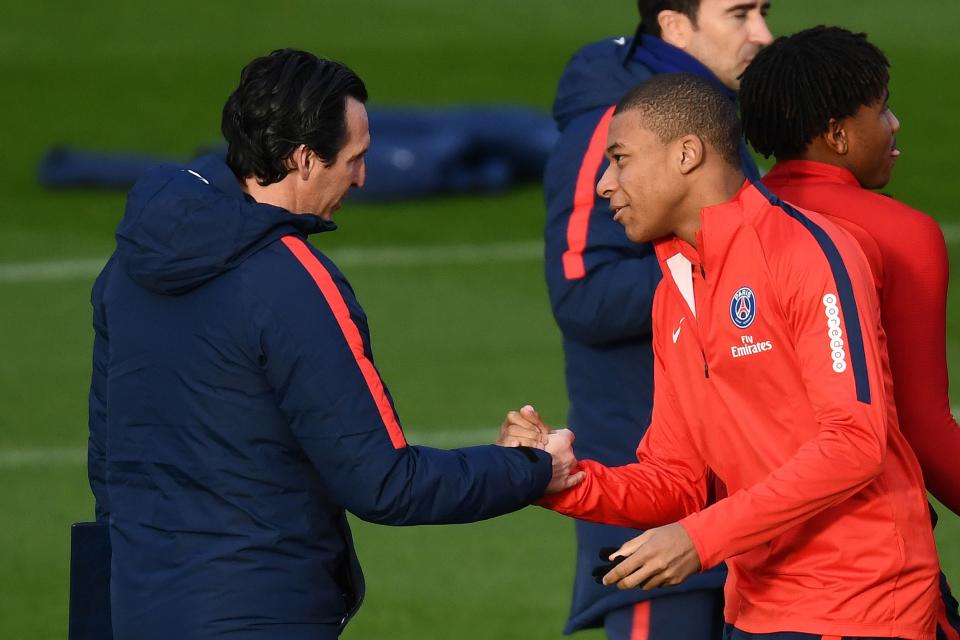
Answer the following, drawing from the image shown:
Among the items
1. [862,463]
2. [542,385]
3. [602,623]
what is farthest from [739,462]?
[542,385]

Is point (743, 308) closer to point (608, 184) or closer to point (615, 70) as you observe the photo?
point (608, 184)

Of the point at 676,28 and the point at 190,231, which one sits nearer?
the point at 190,231

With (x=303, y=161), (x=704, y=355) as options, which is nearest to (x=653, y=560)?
(x=704, y=355)

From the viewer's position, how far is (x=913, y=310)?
3.85m

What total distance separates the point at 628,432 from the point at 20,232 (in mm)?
10534

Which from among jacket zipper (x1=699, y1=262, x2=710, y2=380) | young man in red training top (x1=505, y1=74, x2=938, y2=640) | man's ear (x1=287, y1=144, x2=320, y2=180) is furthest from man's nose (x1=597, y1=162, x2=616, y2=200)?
man's ear (x1=287, y1=144, x2=320, y2=180)

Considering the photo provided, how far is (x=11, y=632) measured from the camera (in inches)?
278

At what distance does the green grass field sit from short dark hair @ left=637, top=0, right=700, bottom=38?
2.72 m

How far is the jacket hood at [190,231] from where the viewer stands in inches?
141

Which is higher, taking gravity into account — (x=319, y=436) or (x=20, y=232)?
(x=319, y=436)

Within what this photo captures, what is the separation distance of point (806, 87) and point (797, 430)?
84 cm

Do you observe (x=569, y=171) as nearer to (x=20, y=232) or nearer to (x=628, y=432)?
(x=628, y=432)

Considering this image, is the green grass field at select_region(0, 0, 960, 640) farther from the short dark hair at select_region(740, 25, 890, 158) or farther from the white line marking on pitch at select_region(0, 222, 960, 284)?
the short dark hair at select_region(740, 25, 890, 158)

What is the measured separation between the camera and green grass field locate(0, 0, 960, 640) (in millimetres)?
7688
